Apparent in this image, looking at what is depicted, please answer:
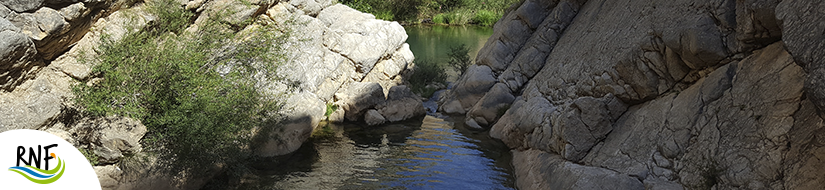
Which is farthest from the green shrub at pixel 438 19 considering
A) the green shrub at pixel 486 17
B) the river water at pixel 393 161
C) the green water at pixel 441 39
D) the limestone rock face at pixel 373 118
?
Answer: the limestone rock face at pixel 373 118

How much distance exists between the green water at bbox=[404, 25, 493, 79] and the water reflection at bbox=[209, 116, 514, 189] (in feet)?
45.7

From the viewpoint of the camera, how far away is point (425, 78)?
28203mm

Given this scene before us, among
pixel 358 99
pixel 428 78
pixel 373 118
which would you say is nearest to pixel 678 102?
pixel 373 118

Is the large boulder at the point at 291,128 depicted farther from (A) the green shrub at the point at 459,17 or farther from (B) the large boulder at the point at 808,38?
(A) the green shrub at the point at 459,17

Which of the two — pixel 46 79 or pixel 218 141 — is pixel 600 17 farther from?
pixel 46 79

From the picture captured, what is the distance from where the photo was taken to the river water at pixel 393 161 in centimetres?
1480

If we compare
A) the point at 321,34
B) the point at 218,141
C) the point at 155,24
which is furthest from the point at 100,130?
the point at 321,34

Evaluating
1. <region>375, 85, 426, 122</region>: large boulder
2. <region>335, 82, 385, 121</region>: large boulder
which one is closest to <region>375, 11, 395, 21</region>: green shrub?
<region>375, 85, 426, 122</region>: large boulder

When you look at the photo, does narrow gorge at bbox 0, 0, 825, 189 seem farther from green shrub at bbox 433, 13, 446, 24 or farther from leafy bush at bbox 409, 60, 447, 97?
green shrub at bbox 433, 13, 446, 24

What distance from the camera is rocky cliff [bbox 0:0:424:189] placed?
1193 cm

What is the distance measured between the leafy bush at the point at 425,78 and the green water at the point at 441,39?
169 inches

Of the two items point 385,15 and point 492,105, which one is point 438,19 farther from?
point 492,105

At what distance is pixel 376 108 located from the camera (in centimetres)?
2184

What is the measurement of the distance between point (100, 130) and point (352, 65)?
429 inches
